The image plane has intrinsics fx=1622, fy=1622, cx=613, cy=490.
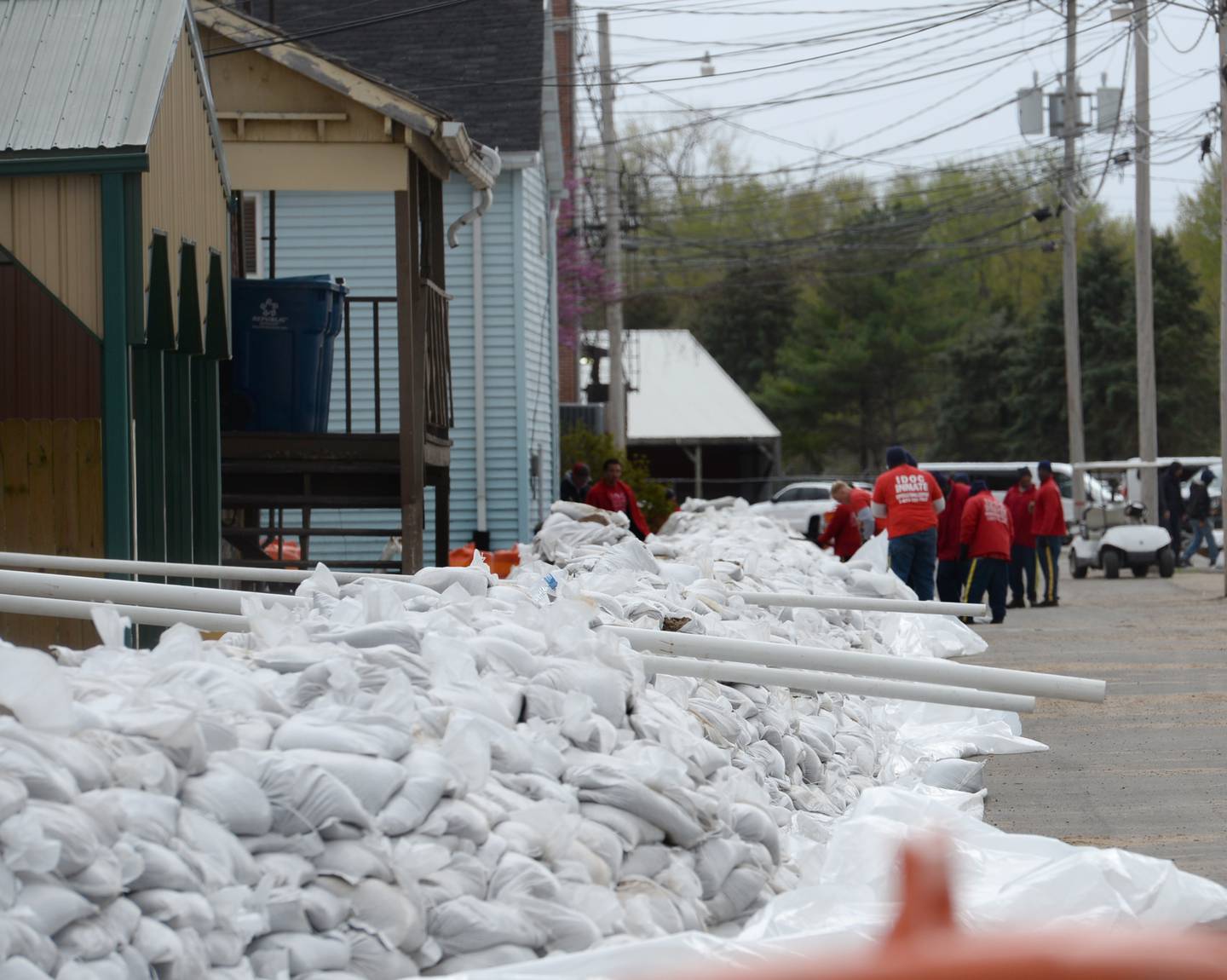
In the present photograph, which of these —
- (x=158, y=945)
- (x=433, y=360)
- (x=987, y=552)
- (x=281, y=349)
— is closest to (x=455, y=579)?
(x=158, y=945)

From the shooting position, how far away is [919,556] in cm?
1488

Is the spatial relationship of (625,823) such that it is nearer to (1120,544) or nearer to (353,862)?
(353,862)

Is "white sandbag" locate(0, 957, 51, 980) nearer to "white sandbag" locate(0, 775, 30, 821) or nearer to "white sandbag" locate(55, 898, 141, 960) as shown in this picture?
"white sandbag" locate(55, 898, 141, 960)

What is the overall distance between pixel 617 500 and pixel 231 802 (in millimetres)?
13171

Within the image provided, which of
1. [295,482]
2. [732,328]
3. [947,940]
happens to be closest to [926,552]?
[295,482]

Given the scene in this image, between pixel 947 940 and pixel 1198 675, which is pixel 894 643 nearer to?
pixel 1198 675

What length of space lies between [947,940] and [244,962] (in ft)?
8.29

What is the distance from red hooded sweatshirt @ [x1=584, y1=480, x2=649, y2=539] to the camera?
1664 cm

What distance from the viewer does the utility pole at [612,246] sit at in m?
29.3

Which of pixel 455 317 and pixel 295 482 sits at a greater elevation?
pixel 455 317

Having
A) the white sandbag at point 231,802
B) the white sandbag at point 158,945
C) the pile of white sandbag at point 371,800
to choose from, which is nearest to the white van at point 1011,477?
the pile of white sandbag at point 371,800

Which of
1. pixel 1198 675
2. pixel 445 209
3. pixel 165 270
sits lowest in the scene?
pixel 1198 675

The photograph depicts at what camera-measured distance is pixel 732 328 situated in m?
61.5

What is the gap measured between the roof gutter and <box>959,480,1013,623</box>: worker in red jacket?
19.5 ft
